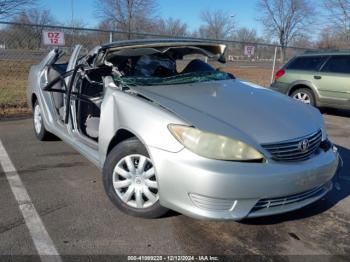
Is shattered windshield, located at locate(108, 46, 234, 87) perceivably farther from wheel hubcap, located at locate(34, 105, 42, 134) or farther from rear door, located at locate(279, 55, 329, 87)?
rear door, located at locate(279, 55, 329, 87)

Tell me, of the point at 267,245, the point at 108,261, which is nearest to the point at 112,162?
the point at 108,261

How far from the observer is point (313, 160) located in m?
3.42

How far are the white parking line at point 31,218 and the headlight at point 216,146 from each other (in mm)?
1258

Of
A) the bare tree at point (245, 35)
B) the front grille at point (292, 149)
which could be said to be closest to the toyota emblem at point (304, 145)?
the front grille at point (292, 149)

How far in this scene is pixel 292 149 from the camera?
10.8ft

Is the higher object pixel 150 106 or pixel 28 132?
pixel 150 106

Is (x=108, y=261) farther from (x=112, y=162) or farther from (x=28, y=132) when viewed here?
(x=28, y=132)

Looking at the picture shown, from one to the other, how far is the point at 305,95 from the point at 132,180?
7185 mm

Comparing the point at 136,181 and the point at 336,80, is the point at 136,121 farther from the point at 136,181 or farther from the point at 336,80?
the point at 336,80

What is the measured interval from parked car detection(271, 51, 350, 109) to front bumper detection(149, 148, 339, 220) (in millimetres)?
6392

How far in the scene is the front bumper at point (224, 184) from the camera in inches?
118

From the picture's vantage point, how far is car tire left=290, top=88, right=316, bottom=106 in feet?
31.5

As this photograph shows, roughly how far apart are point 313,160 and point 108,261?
181 centimetres

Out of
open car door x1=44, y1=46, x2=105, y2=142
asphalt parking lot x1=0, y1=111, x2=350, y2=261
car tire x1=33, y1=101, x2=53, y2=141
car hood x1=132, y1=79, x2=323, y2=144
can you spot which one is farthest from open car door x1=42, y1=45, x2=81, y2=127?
car hood x1=132, y1=79, x2=323, y2=144
